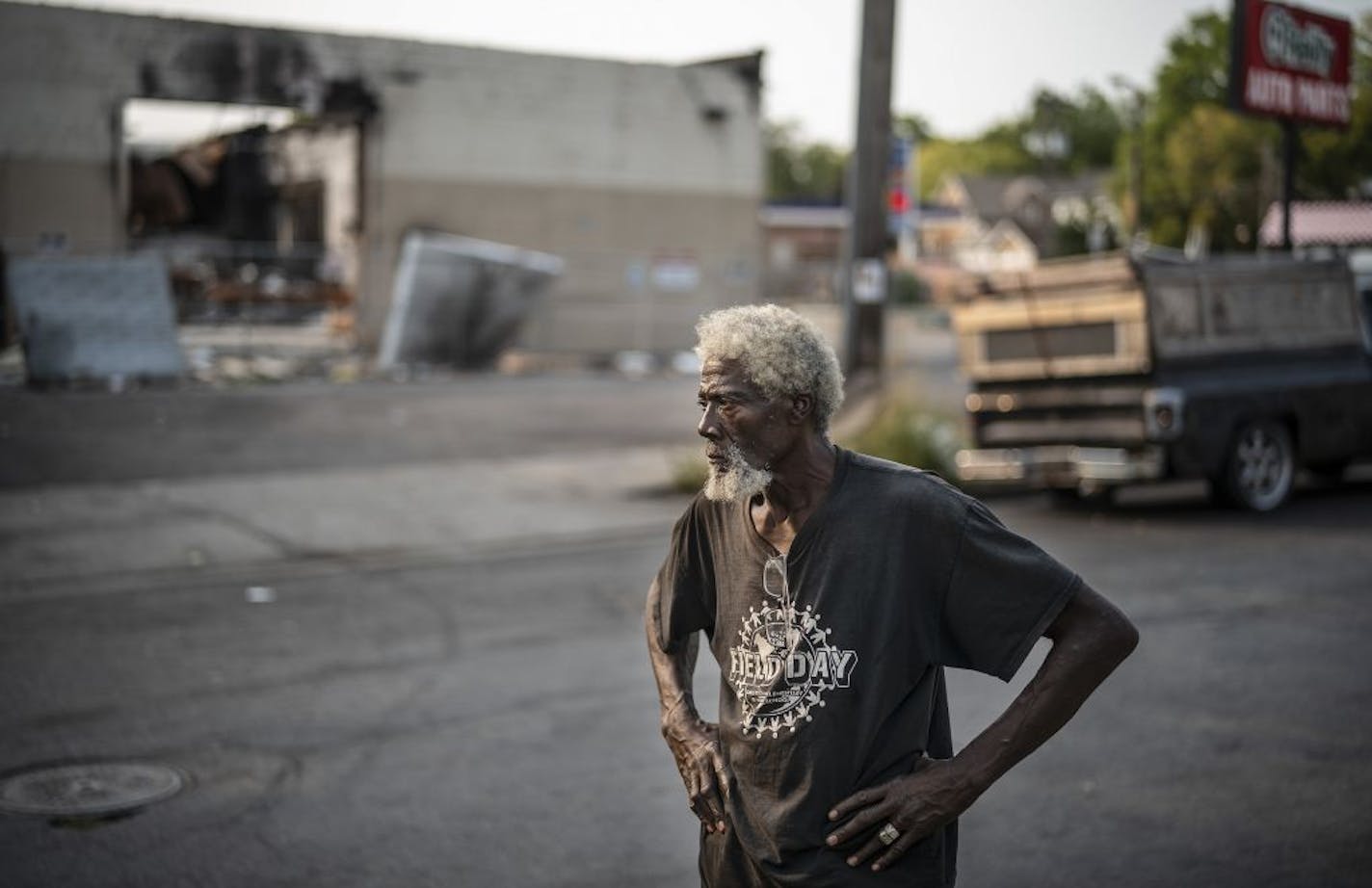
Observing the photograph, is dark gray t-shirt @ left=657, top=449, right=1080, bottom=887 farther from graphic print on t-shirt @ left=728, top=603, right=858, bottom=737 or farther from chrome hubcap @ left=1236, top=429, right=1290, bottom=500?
chrome hubcap @ left=1236, top=429, right=1290, bottom=500

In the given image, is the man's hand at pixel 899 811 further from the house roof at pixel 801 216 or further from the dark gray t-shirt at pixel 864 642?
the house roof at pixel 801 216

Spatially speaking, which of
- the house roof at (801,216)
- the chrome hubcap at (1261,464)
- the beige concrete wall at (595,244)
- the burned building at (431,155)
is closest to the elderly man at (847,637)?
the chrome hubcap at (1261,464)

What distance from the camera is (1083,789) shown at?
6.00 metres

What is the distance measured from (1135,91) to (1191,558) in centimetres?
3752

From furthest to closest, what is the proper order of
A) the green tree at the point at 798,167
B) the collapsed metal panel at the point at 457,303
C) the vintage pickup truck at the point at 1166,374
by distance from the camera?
1. the green tree at the point at 798,167
2. the collapsed metal panel at the point at 457,303
3. the vintage pickup truck at the point at 1166,374

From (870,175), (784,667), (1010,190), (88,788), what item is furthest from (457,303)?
(1010,190)

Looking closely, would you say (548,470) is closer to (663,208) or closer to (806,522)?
(806,522)

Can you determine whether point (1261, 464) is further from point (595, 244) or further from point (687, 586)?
point (595, 244)

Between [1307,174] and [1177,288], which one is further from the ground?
[1307,174]

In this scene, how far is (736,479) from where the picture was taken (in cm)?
293

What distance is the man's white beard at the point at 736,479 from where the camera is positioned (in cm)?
292

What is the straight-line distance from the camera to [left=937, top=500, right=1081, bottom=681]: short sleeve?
2.80 meters

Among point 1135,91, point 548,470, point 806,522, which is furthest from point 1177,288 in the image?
point 1135,91

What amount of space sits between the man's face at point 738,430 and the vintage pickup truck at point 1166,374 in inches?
391
